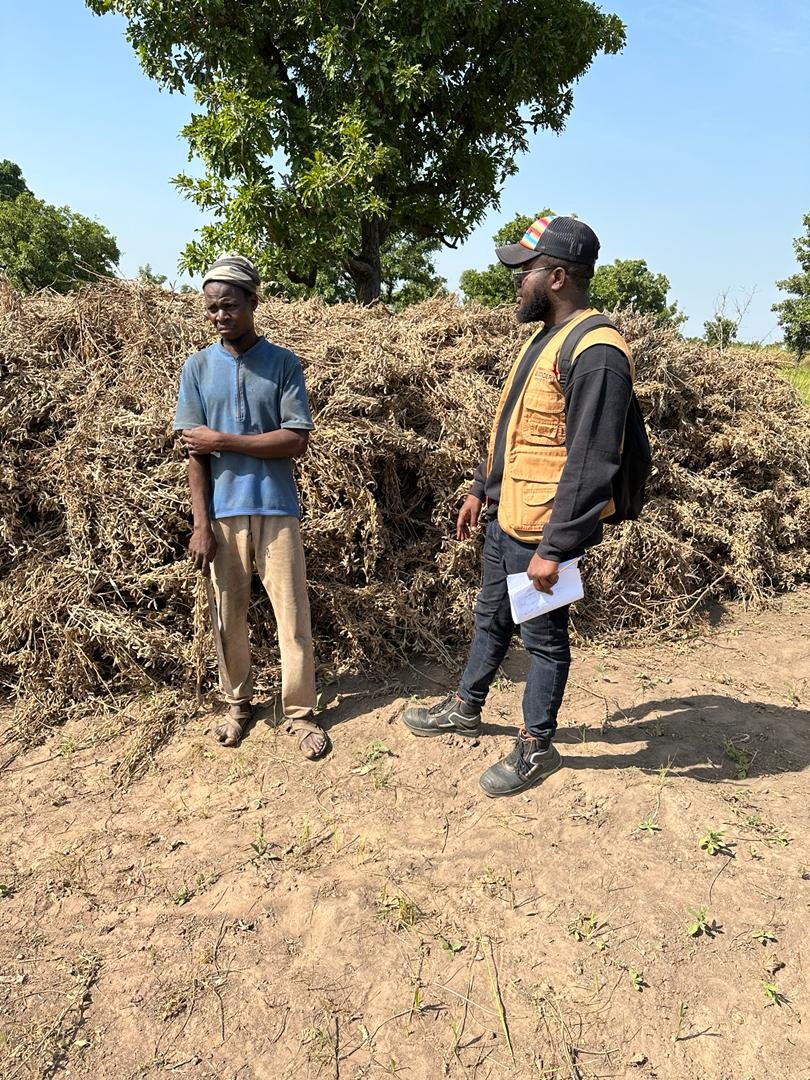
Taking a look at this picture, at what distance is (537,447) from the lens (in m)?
2.43

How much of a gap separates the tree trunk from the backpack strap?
29.8ft

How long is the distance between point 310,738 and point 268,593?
2.38ft

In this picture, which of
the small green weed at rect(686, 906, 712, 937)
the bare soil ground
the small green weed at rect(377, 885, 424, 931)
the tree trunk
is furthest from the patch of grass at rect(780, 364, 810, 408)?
the tree trunk

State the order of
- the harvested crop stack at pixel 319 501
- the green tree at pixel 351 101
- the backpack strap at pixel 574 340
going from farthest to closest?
the green tree at pixel 351 101 → the harvested crop stack at pixel 319 501 → the backpack strap at pixel 574 340

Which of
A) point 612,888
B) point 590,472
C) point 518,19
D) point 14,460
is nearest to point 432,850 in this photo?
point 612,888

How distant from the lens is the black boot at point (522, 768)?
108 inches

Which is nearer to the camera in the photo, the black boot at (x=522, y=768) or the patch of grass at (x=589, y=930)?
A: the patch of grass at (x=589, y=930)

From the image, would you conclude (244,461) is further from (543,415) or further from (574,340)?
(574,340)

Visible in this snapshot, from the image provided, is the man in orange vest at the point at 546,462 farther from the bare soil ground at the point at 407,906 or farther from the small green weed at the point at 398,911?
the small green weed at the point at 398,911

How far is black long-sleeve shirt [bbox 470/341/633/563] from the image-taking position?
2.14m

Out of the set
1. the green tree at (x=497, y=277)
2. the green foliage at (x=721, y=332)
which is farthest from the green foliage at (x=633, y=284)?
the green foliage at (x=721, y=332)

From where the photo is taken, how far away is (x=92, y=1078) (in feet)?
5.83

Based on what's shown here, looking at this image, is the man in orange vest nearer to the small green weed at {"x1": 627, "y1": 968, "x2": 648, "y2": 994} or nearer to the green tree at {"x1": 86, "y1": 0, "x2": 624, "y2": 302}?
the small green weed at {"x1": 627, "y1": 968, "x2": 648, "y2": 994}

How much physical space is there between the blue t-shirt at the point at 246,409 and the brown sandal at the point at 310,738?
1.08 meters
